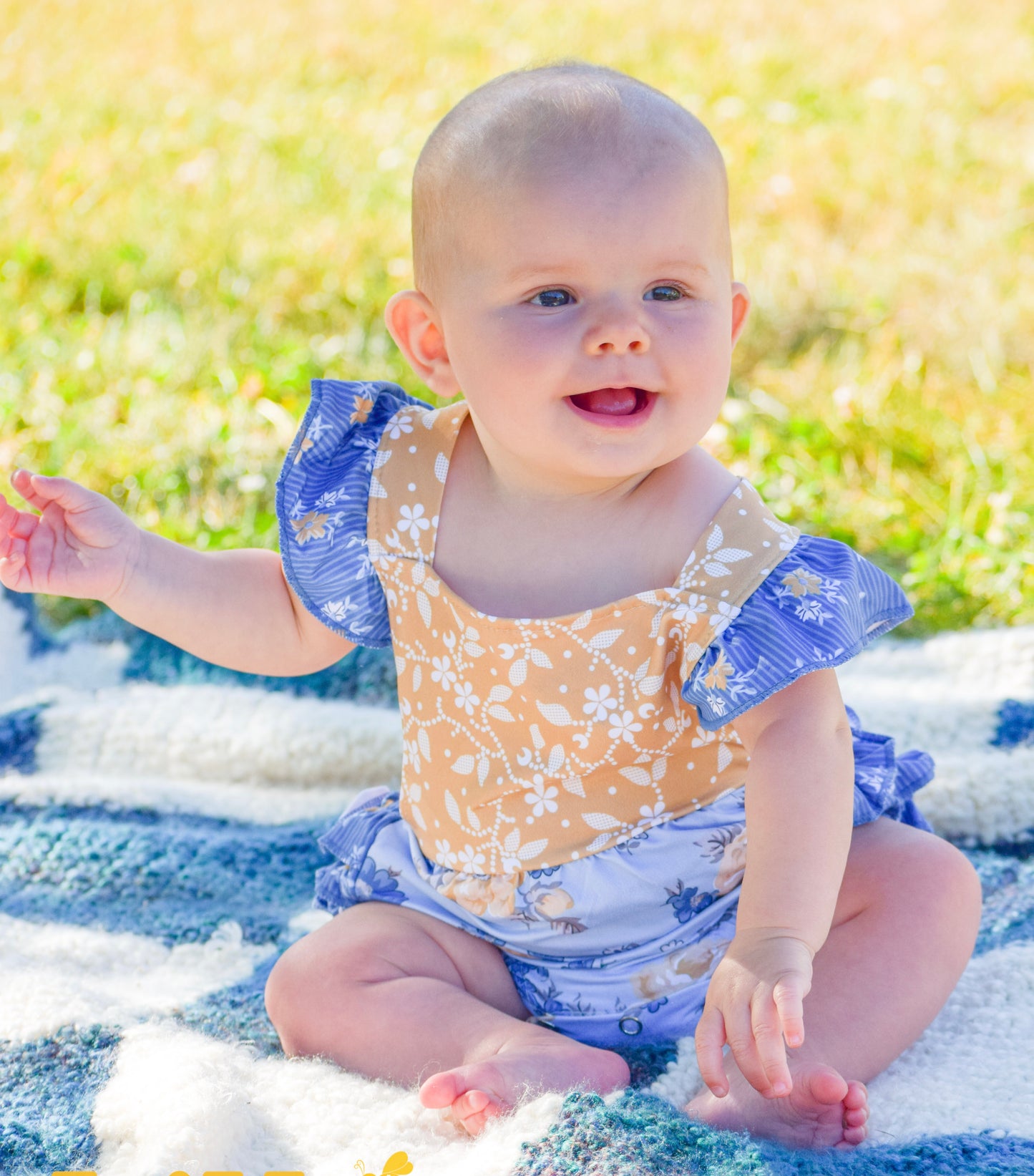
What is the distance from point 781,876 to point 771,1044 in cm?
16

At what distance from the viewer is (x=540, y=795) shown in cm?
146

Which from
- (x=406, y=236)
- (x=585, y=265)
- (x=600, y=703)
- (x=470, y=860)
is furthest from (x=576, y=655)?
(x=406, y=236)

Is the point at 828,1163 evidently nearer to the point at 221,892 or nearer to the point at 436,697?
the point at 436,697

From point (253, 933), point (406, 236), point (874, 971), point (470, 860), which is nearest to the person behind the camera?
point (874, 971)

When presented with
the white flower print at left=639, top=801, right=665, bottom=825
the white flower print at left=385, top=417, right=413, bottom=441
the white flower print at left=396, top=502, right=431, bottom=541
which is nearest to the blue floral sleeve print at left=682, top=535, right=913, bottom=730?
the white flower print at left=639, top=801, right=665, bottom=825

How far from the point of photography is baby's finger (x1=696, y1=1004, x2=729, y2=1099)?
3.96 ft

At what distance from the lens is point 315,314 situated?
3.39m

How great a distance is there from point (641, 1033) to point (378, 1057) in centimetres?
27

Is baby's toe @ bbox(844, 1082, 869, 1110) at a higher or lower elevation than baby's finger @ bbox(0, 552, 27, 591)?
lower

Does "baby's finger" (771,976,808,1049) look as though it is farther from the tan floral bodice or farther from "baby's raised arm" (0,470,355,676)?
"baby's raised arm" (0,470,355,676)

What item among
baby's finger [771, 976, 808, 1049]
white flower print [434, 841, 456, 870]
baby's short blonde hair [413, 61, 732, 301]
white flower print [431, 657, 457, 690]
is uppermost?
baby's short blonde hair [413, 61, 732, 301]

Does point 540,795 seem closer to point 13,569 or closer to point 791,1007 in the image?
point 791,1007

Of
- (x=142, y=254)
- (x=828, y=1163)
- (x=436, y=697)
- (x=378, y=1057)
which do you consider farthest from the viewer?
(x=142, y=254)

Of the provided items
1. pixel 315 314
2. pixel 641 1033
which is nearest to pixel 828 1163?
pixel 641 1033
